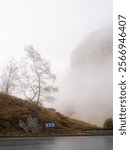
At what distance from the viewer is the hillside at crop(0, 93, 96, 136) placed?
49938mm

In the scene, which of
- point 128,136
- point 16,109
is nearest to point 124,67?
point 128,136

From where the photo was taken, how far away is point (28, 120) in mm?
51625

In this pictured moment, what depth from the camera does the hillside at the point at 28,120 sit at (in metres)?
49.9

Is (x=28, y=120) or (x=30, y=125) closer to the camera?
(x=30, y=125)

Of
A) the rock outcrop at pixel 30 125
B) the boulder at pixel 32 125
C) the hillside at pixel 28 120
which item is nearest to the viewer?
the hillside at pixel 28 120

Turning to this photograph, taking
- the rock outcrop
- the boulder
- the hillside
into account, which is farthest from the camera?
the boulder

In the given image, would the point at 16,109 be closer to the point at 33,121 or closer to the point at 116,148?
the point at 33,121

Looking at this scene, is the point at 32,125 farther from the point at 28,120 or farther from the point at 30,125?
the point at 28,120

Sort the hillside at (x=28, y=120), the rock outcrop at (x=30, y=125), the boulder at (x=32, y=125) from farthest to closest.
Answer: the boulder at (x=32, y=125)
the rock outcrop at (x=30, y=125)
the hillside at (x=28, y=120)

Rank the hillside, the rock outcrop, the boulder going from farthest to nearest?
the boulder
the rock outcrop
the hillside

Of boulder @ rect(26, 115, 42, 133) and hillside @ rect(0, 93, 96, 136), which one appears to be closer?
hillside @ rect(0, 93, 96, 136)

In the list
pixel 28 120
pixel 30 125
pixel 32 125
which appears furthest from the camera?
pixel 28 120

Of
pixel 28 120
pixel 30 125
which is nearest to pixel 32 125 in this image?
pixel 30 125

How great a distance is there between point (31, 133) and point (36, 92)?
15.0m
